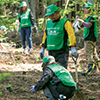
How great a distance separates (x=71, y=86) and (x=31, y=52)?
5024 millimetres

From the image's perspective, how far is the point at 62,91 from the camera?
2.81 metres

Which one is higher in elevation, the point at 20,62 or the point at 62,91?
the point at 62,91

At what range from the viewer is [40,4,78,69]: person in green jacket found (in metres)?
3.64

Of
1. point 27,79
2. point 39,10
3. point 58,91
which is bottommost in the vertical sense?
point 27,79

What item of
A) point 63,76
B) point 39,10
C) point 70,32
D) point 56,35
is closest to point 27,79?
point 56,35

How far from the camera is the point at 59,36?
3.73m

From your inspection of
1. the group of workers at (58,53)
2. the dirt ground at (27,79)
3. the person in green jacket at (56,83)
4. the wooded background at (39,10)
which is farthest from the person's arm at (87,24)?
the person in green jacket at (56,83)

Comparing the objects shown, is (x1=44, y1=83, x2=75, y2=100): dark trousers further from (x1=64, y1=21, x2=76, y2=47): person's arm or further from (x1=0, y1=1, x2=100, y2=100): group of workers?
(x1=64, y1=21, x2=76, y2=47): person's arm

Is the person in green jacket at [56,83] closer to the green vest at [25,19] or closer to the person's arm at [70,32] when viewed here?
the person's arm at [70,32]

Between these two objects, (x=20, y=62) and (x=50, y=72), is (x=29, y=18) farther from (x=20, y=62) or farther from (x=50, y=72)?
(x=50, y=72)

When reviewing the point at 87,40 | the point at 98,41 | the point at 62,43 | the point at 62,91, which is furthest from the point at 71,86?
the point at 98,41

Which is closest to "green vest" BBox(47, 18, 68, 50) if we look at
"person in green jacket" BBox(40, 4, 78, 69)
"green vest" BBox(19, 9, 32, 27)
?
"person in green jacket" BBox(40, 4, 78, 69)

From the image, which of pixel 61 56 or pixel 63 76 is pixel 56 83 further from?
pixel 61 56

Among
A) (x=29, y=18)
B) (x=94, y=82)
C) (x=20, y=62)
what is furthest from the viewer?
(x=29, y=18)
